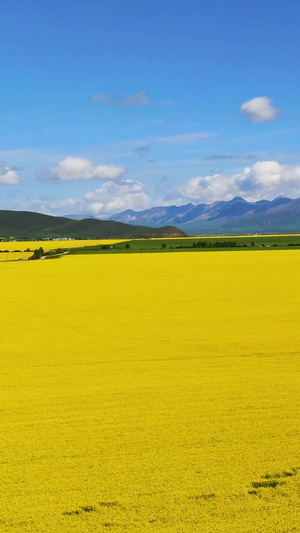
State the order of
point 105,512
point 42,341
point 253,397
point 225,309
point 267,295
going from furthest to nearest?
point 267,295 < point 225,309 < point 42,341 < point 253,397 < point 105,512

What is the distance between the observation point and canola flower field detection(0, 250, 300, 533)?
597 cm

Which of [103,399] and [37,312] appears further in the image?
[37,312]

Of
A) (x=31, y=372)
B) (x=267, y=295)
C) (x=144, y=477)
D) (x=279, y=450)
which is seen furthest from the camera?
(x=267, y=295)

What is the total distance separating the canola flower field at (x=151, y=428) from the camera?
235 inches

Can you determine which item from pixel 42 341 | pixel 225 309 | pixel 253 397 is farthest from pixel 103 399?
pixel 225 309

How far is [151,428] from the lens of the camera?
8.25m

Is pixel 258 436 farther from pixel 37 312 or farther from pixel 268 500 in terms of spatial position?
pixel 37 312

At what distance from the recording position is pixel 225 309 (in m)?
22.3

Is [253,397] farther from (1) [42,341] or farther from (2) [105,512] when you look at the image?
(1) [42,341]

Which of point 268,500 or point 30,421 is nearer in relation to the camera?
point 268,500

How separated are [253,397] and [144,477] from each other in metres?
3.70

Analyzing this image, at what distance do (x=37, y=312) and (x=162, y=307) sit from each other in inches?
220

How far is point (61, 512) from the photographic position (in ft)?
19.6

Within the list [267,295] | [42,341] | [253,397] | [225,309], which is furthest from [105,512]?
[267,295]
